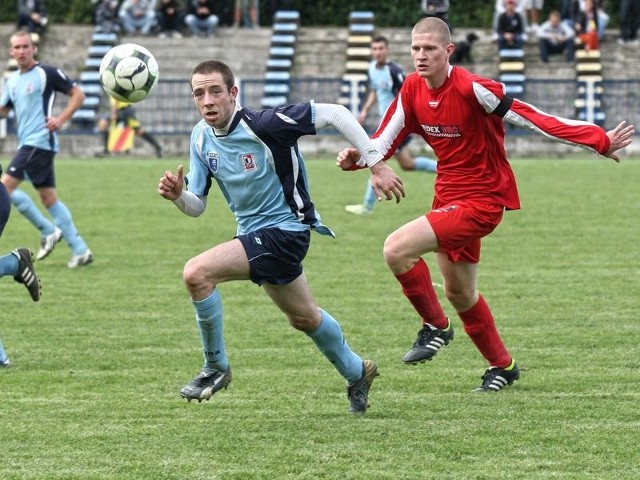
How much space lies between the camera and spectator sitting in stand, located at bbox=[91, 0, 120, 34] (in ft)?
105

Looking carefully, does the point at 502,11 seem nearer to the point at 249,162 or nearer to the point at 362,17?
the point at 362,17

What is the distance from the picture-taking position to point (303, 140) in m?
28.3

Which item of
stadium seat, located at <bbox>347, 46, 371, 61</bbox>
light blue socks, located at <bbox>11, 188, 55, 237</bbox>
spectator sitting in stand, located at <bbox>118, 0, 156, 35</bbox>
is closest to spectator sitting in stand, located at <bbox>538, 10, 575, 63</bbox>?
stadium seat, located at <bbox>347, 46, 371, 61</bbox>

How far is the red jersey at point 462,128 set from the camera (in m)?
6.88

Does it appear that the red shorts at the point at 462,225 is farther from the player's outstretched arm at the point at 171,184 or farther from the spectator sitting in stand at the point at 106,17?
the spectator sitting in stand at the point at 106,17

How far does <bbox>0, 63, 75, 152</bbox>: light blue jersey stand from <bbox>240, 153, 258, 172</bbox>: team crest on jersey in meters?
6.45

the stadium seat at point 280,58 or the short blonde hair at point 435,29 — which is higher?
the short blonde hair at point 435,29

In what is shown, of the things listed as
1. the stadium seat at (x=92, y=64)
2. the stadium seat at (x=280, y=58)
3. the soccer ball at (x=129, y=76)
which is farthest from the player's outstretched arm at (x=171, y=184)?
the stadium seat at (x=92, y=64)

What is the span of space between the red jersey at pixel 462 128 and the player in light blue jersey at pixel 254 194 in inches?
31.0

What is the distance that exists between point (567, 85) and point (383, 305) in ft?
59.4

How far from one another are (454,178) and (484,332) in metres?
0.84

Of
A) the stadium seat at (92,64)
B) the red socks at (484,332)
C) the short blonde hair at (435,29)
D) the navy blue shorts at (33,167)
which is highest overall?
Answer: the short blonde hair at (435,29)

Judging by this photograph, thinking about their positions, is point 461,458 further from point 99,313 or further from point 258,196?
point 99,313

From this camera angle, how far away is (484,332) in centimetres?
720
